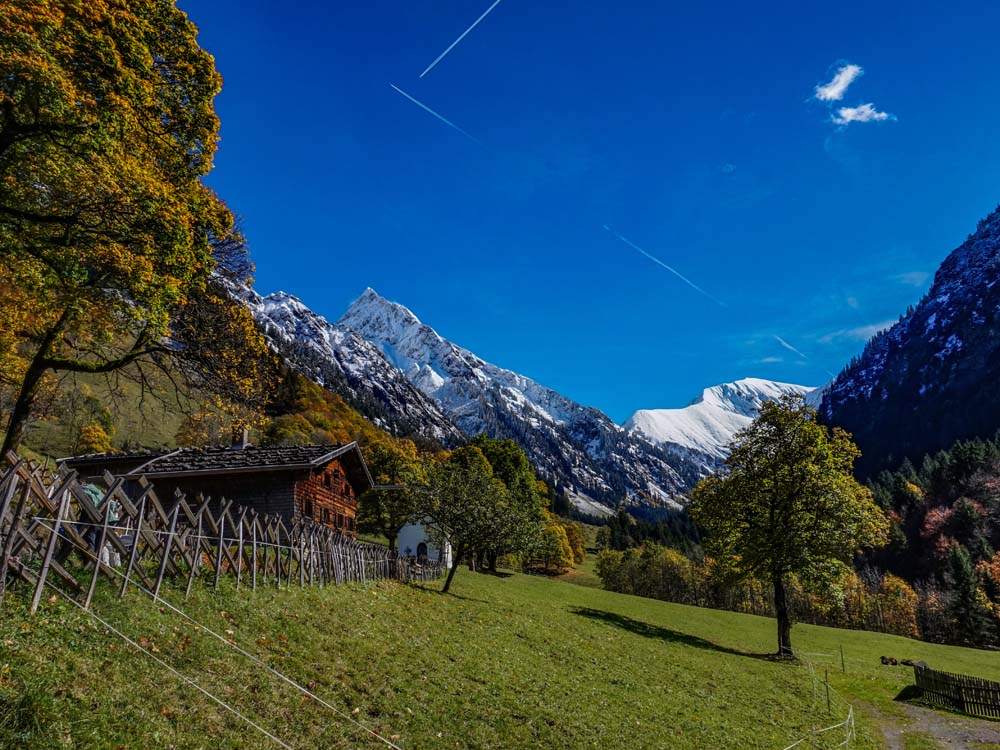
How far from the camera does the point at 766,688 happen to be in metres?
24.7

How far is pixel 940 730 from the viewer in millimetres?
22469

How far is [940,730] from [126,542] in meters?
29.5

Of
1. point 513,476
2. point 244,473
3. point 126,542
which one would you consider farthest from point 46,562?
point 513,476

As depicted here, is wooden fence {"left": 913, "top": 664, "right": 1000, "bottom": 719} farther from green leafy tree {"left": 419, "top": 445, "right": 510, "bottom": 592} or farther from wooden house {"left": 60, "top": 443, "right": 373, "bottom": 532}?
wooden house {"left": 60, "top": 443, "right": 373, "bottom": 532}

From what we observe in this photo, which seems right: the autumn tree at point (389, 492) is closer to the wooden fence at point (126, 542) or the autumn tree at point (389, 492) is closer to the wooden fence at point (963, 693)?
the wooden fence at point (126, 542)

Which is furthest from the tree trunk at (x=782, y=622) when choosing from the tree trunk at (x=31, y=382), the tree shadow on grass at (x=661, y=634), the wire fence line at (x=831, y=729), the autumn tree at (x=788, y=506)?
the tree trunk at (x=31, y=382)

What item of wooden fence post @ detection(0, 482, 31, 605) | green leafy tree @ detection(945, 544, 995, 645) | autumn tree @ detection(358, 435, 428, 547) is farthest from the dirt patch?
green leafy tree @ detection(945, 544, 995, 645)

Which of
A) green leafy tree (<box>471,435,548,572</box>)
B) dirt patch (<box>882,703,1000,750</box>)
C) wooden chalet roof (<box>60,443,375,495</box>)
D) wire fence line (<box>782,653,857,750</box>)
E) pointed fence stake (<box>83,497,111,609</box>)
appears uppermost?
green leafy tree (<box>471,435,548,572</box>)

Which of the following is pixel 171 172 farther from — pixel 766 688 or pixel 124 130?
pixel 766 688

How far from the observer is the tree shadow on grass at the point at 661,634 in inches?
1357

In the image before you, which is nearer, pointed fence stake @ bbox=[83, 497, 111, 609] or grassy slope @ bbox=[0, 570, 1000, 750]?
grassy slope @ bbox=[0, 570, 1000, 750]

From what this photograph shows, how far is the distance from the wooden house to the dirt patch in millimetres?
28727

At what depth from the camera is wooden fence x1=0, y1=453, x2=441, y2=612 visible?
975cm

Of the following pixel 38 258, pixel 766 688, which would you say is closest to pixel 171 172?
pixel 38 258
